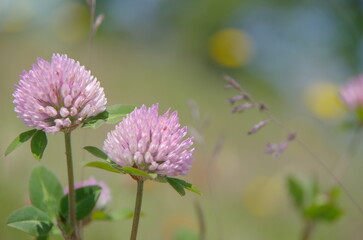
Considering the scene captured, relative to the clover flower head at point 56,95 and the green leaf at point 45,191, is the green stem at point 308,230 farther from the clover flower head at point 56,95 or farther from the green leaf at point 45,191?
the clover flower head at point 56,95

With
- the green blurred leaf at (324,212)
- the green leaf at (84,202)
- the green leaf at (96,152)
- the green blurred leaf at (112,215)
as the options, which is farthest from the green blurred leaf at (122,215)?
the green blurred leaf at (324,212)

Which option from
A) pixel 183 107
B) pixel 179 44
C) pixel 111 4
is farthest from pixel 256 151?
pixel 111 4

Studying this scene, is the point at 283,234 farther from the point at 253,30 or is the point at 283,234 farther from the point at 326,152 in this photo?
the point at 253,30

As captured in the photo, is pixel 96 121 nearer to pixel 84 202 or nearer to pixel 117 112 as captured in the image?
pixel 117 112

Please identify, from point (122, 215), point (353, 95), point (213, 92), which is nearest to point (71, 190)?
point (122, 215)

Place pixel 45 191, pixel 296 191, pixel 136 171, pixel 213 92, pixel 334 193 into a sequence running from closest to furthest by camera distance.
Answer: pixel 136 171, pixel 45 191, pixel 334 193, pixel 296 191, pixel 213 92
